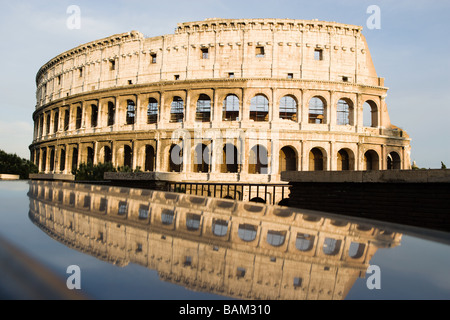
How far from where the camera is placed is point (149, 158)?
93.0 feet

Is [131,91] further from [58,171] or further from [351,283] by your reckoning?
[351,283]

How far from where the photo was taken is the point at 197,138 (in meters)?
24.9

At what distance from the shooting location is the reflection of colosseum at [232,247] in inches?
41.7

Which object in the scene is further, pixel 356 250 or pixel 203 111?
pixel 203 111

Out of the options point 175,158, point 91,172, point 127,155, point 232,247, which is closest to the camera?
point 232,247

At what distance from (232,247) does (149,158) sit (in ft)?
91.0

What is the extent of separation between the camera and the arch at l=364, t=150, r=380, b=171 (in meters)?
25.7

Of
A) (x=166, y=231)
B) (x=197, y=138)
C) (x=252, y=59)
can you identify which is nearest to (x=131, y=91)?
(x=197, y=138)

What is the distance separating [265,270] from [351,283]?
11.5 inches

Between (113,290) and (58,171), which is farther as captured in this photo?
(58,171)

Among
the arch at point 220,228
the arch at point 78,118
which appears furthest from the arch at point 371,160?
the arch at point 78,118

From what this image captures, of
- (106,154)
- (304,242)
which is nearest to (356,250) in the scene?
(304,242)

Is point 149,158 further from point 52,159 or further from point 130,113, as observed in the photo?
point 52,159

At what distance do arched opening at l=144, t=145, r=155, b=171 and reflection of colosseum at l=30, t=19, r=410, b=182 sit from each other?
0.32 feet
